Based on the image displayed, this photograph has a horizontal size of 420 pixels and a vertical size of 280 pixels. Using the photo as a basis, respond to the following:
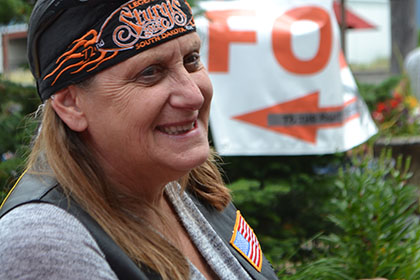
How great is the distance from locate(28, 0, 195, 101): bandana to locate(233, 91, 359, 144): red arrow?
247cm

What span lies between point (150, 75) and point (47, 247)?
1.67ft

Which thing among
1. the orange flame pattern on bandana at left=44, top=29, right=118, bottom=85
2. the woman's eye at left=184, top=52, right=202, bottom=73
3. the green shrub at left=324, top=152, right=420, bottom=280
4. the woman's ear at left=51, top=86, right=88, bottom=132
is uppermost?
the orange flame pattern on bandana at left=44, top=29, right=118, bottom=85

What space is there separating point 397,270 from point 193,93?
1962mm

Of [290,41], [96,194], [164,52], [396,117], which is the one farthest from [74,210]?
[396,117]

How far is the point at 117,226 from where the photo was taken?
1.42m

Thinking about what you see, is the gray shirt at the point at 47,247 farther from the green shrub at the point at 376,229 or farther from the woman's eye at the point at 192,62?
the green shrub at the point at 376,229

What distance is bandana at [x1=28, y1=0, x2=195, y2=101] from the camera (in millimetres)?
1424

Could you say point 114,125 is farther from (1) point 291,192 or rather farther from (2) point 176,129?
(1) point 291,192

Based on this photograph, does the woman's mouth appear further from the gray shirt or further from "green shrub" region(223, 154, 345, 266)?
"green shrub" region(223, 154, 345, 266)

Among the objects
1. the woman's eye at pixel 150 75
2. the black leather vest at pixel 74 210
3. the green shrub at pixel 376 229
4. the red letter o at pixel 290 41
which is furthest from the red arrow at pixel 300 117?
the black leather vest at pixel 74 210

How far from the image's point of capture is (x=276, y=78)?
395 centimetres

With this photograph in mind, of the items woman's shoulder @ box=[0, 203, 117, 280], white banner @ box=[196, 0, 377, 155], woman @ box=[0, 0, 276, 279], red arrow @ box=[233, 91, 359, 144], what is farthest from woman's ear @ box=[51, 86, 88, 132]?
red arrow @ box=[233, 91, 359, 144]

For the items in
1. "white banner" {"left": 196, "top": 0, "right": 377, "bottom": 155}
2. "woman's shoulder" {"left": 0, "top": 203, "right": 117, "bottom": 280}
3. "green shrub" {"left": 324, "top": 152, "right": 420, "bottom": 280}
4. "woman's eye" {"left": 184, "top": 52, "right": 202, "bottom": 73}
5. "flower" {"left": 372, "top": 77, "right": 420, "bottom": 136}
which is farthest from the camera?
"flower" {"left": 372, "top": 77, "right": 420, "bottom": 136}

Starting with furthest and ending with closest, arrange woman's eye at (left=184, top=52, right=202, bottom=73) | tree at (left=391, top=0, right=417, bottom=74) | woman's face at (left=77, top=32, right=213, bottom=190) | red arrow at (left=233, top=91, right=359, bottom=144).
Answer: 1. tree at (left=391, top=0, right=417, bottom=74)
2. red arrow at (left=233, top=91, right=359, bottom=144)
3. woman's eye at (left=184, top=52, right=202, bottom=73)
4. woman's face at (left=77, top=32, right=213, bottom=190)
